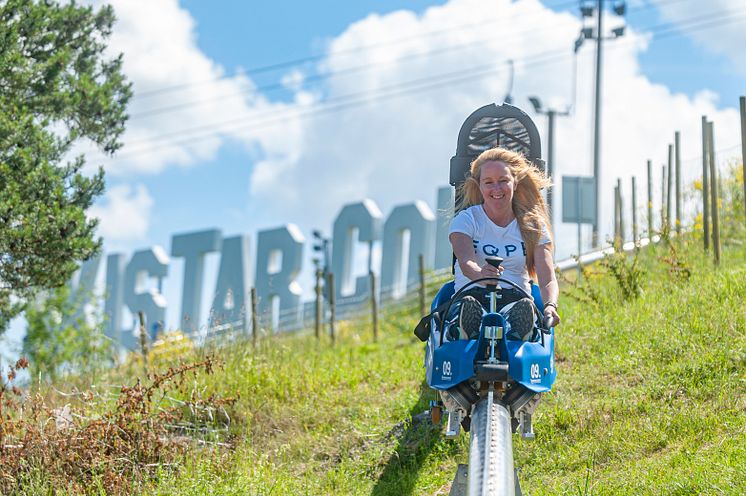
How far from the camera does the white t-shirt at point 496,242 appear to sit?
5.77 m

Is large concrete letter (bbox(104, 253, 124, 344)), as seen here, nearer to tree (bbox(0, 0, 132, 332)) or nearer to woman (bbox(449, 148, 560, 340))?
tree (bbox(0, 0, 132, 332))

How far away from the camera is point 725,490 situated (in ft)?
18.2

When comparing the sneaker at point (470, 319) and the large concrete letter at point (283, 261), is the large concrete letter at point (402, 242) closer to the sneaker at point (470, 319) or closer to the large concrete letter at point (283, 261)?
the large concrete letter at point (283, 261)

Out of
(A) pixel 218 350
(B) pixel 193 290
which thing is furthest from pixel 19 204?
(B) pixel 193 290

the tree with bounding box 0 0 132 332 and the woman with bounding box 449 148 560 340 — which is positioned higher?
the tree with bounding box 0 0 132 332

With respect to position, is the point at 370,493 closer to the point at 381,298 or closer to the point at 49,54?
the point at 49,54

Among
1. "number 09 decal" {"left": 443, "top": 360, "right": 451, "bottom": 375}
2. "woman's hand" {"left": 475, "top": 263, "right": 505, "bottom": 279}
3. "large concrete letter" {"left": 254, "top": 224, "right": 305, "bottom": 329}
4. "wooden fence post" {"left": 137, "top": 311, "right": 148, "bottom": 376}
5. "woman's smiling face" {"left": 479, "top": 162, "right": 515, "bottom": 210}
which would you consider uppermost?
"large concrete letter" {"left": 254, "top": 224, "right": 305, "bottom": 329}

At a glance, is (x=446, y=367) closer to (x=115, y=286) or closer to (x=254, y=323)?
(x=254, y=323)

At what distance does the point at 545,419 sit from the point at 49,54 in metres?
7.65

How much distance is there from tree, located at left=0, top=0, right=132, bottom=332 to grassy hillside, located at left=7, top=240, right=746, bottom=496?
5.03ft

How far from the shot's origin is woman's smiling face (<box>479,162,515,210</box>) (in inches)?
230

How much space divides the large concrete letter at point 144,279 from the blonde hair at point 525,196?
1163 inches

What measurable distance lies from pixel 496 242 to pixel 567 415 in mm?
2342

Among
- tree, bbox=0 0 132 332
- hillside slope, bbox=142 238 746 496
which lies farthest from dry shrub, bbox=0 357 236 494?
tree, bbox=0 0 132 332
